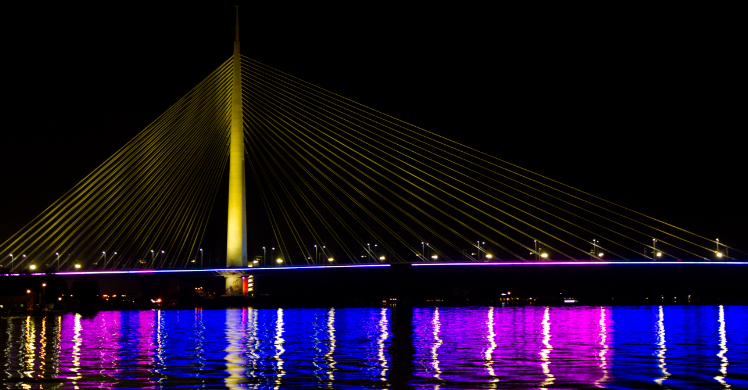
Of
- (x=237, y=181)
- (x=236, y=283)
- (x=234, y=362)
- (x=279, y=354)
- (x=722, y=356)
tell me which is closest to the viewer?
(x=234, y=362)

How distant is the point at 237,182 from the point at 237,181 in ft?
0.24

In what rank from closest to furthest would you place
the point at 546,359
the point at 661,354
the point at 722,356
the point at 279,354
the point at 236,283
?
the point at 546,359, the point at 722,356, the point at 661,354, the point at 279,354, the point at 236,283

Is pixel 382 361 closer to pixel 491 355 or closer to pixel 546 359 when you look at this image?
pixel 491 355

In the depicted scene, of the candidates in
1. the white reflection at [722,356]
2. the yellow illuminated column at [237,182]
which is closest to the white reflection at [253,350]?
the white reflection at [722,356]

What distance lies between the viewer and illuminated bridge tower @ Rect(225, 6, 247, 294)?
54.5 m

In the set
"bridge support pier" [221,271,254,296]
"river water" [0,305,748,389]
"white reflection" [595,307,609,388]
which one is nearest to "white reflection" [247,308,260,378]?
"river water" [0,305,748,389]

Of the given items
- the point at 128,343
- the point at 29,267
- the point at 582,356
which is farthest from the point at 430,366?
the point at 29,267

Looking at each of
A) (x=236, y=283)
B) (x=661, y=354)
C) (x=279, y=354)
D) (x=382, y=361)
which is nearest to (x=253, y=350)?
(x=279, y=354)

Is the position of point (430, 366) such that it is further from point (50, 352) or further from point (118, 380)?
point (50, 352)

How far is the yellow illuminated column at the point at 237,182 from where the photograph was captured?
179ft

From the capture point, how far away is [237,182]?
5550cm

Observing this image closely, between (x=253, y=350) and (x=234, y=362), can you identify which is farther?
(x=253, y=350)

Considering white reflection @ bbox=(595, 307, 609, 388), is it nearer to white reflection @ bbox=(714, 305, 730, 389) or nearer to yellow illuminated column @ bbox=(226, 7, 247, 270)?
white reflection @ bbox=(714, 305, 730, 389)

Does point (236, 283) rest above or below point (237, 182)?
below
